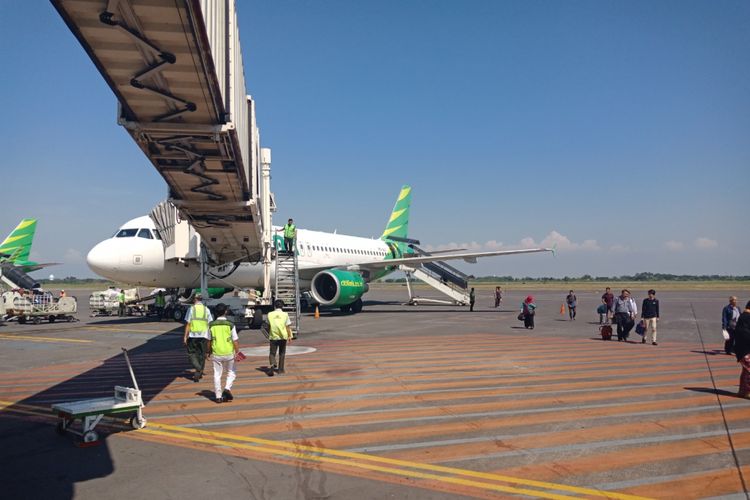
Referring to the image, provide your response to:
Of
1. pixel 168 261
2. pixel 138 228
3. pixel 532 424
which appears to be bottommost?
pixel 532 424

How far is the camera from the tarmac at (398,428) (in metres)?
5.27

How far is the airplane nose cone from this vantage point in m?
20.7

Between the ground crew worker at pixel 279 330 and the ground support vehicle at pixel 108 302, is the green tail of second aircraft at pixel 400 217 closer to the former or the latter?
the ground support vehicle at pixel 108 302

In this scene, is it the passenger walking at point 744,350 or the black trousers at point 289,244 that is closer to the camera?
the passenger walking at point 744,350

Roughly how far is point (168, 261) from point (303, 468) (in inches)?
693

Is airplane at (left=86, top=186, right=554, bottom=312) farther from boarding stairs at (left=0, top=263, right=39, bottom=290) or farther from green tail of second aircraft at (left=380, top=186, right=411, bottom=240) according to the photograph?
boarding stairs at (left=0, top=263, right=39, bottom=290)

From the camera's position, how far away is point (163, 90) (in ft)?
23.4

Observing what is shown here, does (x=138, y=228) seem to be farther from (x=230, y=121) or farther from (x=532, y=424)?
(x=532, y=424)

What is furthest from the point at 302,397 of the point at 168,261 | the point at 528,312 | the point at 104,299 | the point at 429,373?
the point at 104,299

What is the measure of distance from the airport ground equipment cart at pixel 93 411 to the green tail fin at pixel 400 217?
36.9 m

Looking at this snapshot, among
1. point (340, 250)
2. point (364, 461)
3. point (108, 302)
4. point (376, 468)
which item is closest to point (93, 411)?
point (364, 461)

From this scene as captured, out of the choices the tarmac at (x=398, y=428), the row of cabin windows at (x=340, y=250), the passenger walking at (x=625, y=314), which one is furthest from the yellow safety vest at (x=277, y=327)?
the row of cabin windows at (x=340, y=250)

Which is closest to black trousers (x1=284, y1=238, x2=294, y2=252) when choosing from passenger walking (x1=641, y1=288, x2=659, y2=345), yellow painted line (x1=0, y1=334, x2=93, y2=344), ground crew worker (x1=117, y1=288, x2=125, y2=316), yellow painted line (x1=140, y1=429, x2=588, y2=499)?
yellow painted line (x1=0, y1=334, x2=93, y2=344)

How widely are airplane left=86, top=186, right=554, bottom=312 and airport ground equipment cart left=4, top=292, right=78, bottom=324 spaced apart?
6.41 metres
